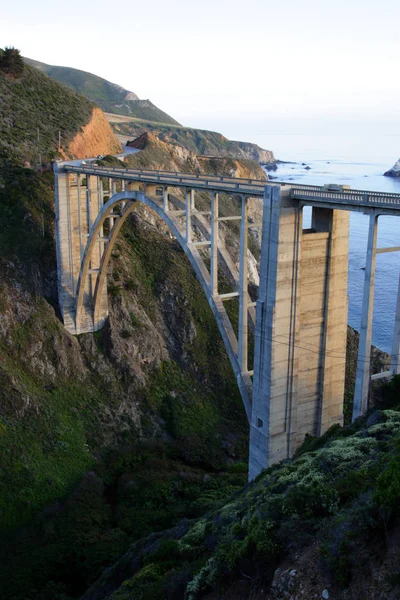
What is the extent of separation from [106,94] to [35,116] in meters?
127

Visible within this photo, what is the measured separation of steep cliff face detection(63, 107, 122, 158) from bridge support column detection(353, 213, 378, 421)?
A: 44865mm

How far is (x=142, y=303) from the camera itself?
1716 inches

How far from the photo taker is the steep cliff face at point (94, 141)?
2287 inches

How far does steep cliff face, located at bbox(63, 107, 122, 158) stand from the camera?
58.1 m

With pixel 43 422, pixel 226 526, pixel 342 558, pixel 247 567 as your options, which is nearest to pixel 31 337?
pixel 43 422

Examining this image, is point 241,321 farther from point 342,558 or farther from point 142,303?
point 142,303

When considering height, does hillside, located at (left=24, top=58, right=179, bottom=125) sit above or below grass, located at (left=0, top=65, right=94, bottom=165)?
above

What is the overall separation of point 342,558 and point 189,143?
447ft

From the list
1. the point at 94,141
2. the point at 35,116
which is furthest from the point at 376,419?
the point at 94,141

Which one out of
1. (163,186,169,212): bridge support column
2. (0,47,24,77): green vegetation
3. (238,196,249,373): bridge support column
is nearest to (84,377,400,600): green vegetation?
(238,196,249,373): bridge support column

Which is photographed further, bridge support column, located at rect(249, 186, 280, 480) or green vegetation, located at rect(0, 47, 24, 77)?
green vegetation, located at rect(0, 47, 24, 77)

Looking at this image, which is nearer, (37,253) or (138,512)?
(138,512)

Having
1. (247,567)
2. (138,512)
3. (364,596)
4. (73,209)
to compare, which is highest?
(73,209)

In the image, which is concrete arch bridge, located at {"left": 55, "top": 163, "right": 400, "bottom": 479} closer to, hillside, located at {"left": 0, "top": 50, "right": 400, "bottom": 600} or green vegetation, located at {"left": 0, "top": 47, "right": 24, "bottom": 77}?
hillside, located at {"left": 0, "top": 50, "right": 400, "bottom": 600}
